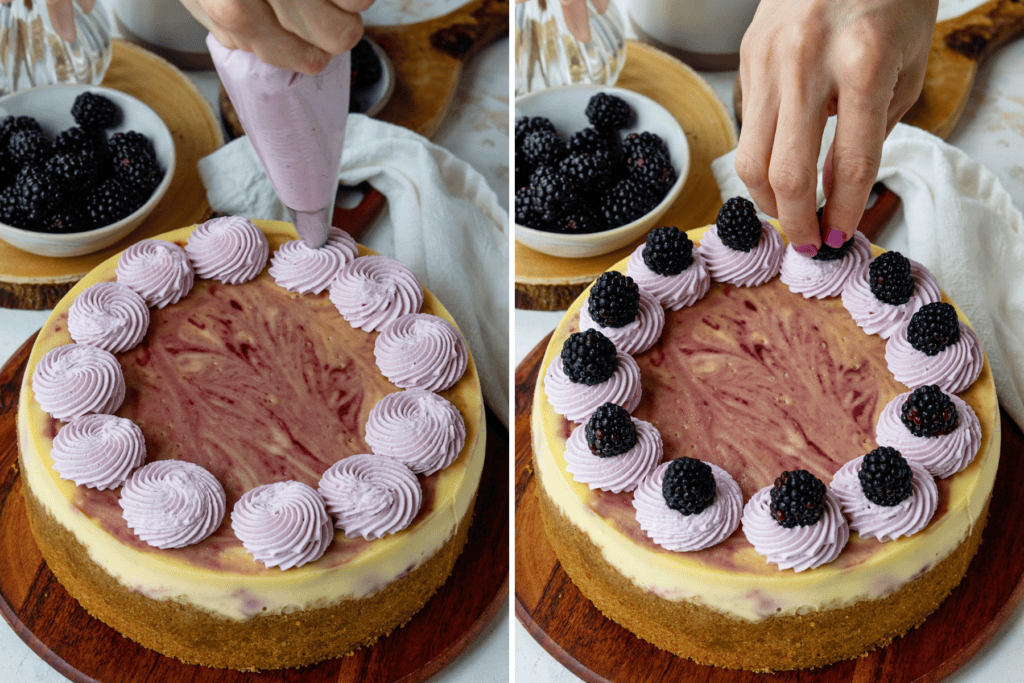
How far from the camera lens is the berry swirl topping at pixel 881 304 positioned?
186 centimetres

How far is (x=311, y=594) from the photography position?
1.60 meters

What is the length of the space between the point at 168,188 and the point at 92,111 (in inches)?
8.3

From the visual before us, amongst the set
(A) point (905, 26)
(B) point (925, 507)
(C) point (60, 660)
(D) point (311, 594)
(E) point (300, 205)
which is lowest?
(C) point (60, 660)

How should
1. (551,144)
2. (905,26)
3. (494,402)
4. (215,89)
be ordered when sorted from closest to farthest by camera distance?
(905,26)
(494,402)
(551,144)
(215,89)

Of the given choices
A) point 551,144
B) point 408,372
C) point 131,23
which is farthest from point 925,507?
point 131,23

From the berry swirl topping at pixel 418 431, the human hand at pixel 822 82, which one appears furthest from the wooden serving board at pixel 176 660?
the human hand at pixel 822 82

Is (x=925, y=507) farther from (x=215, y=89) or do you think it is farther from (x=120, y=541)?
(x=215, y=89)

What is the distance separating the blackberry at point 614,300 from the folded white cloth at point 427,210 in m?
0.36

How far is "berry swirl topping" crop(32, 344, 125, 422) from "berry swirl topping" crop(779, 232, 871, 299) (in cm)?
120

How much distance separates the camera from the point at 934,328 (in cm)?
176

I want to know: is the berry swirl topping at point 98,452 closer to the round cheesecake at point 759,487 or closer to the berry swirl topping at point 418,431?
the berry swirl topping at point 418,431

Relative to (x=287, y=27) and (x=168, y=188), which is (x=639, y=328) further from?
(x=168, y=188)

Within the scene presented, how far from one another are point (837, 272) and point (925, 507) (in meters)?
0.50

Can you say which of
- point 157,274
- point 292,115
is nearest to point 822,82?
point 292,115
